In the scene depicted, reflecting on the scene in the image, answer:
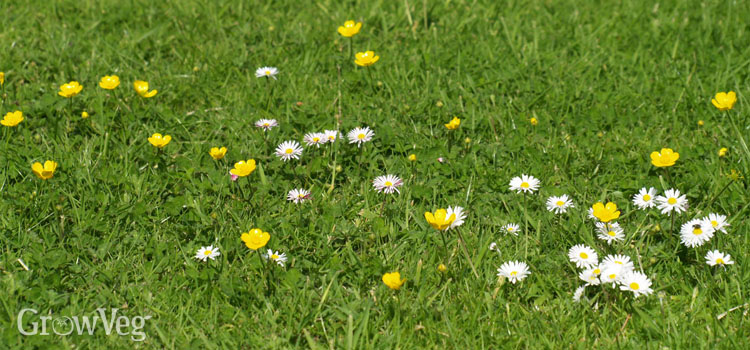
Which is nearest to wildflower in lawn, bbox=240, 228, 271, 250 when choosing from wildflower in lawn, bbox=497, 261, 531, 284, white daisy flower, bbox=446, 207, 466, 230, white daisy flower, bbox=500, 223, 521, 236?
white daisy flower, bbox=446, 207, 466, 230

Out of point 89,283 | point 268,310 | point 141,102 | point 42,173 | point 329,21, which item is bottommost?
point 268,310

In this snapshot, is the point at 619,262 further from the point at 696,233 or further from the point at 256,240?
the point at 256,240

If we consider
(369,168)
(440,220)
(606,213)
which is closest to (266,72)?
(369,168)

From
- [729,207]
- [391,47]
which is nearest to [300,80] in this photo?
[391,47]

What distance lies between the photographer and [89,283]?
8.45ft

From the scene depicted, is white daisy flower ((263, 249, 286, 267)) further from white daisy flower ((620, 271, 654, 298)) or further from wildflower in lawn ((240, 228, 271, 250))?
white daisy flower ((620, 271, 654, 298))

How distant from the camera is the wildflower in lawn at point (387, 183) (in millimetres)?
3020

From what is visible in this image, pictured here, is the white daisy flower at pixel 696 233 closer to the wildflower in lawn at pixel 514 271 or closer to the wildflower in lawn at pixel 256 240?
the wildflower in lawn at pixel 514 271

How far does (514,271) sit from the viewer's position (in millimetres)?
2564

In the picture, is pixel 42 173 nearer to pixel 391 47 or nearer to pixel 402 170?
pixel 402 170

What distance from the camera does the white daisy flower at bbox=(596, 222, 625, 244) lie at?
8.77 feet

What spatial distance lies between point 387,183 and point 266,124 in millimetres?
706

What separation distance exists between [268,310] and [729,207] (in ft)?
6.02

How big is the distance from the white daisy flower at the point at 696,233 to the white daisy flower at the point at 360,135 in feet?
4.37
